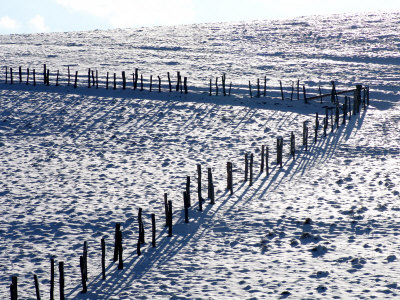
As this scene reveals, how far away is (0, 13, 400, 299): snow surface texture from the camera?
1068cm

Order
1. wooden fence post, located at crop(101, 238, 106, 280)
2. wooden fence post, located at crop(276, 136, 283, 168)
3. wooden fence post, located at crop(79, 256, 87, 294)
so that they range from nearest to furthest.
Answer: wooden fence post, located at crop(79, 256, 87, 294) → wooden fence post, located at crop(101, 238, 106, 280) → wooden fence post, located at crop(276, 136, 283, 168)

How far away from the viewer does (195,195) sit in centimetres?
1538

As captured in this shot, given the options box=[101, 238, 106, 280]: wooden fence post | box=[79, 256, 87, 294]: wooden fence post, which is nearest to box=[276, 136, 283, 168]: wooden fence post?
box=[101, 238, 106, 280]: wooden fence post

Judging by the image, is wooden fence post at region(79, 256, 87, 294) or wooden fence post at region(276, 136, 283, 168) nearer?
wooden fence post at region(79, 256, 87, 294)

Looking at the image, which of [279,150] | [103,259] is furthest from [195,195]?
[103,259]

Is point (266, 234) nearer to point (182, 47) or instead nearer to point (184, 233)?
point (184, 233)

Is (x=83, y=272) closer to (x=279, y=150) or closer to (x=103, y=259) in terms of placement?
(x=103, y=259)

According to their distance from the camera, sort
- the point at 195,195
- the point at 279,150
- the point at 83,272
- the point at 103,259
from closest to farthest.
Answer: the point at 83,272 < the point at 103,259 < the point at 195,195 < the point at 279,150

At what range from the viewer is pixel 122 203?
14734 millimetres

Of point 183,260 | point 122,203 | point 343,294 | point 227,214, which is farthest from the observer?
point 122,203

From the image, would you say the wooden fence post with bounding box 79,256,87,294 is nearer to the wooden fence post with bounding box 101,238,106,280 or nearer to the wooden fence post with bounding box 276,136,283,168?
the wooden fence post with bounding box 101,238,106,280

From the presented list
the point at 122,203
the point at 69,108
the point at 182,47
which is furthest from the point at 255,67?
the point at 122,203

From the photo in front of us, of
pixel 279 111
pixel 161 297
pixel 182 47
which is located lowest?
pixel 161 297

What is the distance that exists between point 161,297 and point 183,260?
156 centimetres
